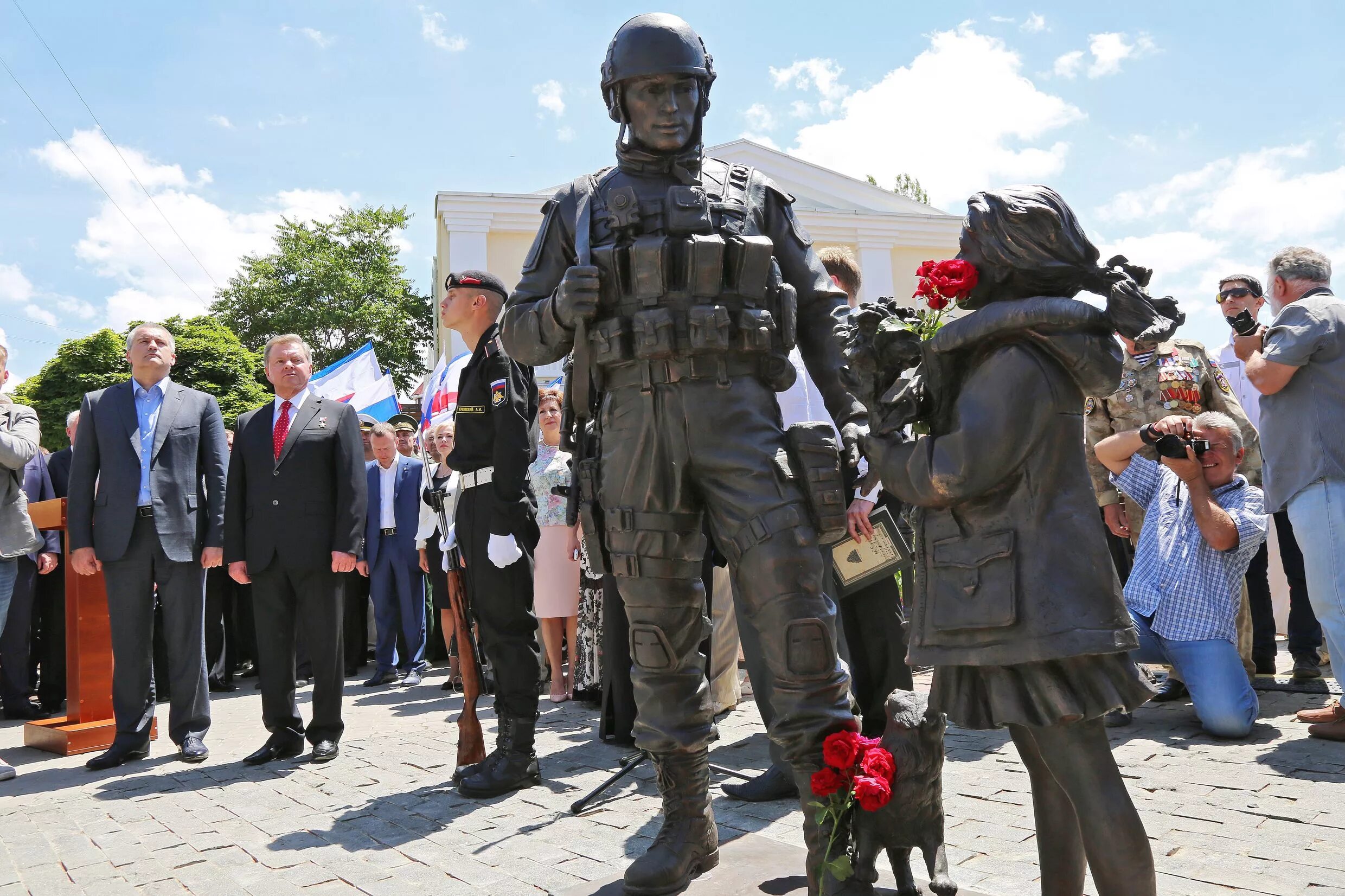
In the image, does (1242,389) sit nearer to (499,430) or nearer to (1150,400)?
(1150,400)

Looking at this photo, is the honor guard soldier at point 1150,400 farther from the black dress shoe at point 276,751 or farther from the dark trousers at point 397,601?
the dark trousers at point 397,601

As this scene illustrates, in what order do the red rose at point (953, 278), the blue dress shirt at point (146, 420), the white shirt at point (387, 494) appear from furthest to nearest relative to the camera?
the white shirt at point (387, 494)
the blue dress shirt at point (146, 420)
the red rose at point (953, 278)

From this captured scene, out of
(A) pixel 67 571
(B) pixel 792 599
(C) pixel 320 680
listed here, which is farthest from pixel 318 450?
(B) pixel 792 599

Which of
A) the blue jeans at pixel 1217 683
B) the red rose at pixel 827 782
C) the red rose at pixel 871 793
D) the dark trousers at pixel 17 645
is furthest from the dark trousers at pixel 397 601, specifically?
the red rose at pixel 871 793

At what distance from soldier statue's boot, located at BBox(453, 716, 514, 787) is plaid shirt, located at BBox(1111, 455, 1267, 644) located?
3.51 meters

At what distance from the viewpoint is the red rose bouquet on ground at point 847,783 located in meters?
2.67

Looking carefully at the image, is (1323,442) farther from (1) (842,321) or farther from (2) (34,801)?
(2) (34,801)

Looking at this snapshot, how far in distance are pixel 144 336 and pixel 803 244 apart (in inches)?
188

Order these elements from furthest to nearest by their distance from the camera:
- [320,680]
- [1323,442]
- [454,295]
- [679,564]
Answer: [320,680], [454,295], [1323,442], [679,564]

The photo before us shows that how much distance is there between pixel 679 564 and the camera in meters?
3.18

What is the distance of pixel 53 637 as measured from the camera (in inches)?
338

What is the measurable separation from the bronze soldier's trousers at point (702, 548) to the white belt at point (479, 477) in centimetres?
170

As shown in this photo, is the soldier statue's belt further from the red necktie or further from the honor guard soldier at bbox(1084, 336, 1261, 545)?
the red necktie

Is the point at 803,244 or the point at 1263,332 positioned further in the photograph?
the point at 1263,332
